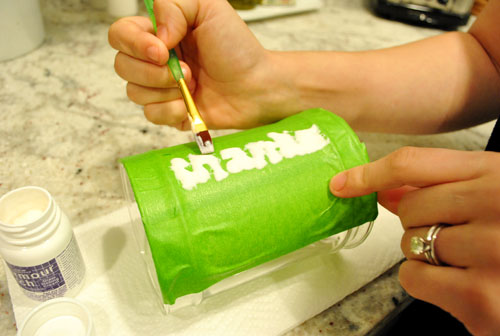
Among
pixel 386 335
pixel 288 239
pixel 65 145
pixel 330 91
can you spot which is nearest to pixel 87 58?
pixel 65 145

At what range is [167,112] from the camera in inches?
23.2

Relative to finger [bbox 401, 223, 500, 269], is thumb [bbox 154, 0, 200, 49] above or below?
above

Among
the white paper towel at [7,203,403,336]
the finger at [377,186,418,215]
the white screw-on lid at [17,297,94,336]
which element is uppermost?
the finger at [377,186,418,215]

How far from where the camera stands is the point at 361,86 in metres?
0.62

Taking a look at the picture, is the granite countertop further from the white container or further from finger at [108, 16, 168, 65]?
finger at [108, 16, 168, 65]

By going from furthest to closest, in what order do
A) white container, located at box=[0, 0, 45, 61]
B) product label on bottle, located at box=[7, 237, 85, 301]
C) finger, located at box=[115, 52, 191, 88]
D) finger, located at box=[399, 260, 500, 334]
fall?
white container, located at box=[0, 0, 45, 61] → finger, located at box=[115, 52, 191, 88] → product label on bottle, located at box=[7, 237, 85, 301] → finger, located at box=[399, 260, 500, 334]

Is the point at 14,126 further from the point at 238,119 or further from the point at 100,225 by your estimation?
the point at 238,119

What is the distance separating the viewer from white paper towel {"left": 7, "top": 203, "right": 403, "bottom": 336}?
1.47 feet

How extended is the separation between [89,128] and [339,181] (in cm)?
49

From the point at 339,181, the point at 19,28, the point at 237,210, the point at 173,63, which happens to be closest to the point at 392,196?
the point at 339,181

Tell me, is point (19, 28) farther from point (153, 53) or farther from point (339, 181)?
point (339, 181)

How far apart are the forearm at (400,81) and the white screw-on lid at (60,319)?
406 millimetres

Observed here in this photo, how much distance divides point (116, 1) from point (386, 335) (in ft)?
→ 2.91

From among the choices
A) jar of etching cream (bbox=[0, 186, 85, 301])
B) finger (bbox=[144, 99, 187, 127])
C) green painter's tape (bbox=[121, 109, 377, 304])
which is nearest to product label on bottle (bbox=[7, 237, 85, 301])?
jar of etching cream (bbox=[0, 186, 85, 301])
